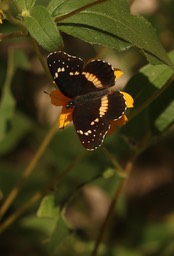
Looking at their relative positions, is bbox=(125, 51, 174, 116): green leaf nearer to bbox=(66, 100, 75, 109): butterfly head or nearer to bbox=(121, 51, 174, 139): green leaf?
bbox=(121, 51, 174, 139): green leaf

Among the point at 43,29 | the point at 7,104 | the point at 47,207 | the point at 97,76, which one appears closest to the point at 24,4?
the point at 43,29

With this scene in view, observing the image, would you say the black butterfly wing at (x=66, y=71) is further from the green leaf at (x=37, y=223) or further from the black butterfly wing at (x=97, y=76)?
the green leaf at (x=37, y=223)

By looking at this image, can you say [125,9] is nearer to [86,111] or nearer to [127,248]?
[86,111]

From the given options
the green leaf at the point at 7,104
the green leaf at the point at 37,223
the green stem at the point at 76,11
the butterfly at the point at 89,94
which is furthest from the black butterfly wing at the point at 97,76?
the green leaf at the point at 37,223

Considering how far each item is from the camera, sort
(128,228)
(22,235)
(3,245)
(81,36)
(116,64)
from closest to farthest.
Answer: (81,36)
(22,235)
(3,245)
(128,228)
(116,64)

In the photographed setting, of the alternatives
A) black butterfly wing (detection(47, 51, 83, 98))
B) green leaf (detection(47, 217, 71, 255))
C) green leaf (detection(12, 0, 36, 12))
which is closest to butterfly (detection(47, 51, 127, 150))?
black butterfly wing (detection(47, 51, 83, 98))

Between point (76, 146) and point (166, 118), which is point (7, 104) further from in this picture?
point (166, 118)

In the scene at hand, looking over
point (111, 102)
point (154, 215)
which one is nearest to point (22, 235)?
point (154, 215)
